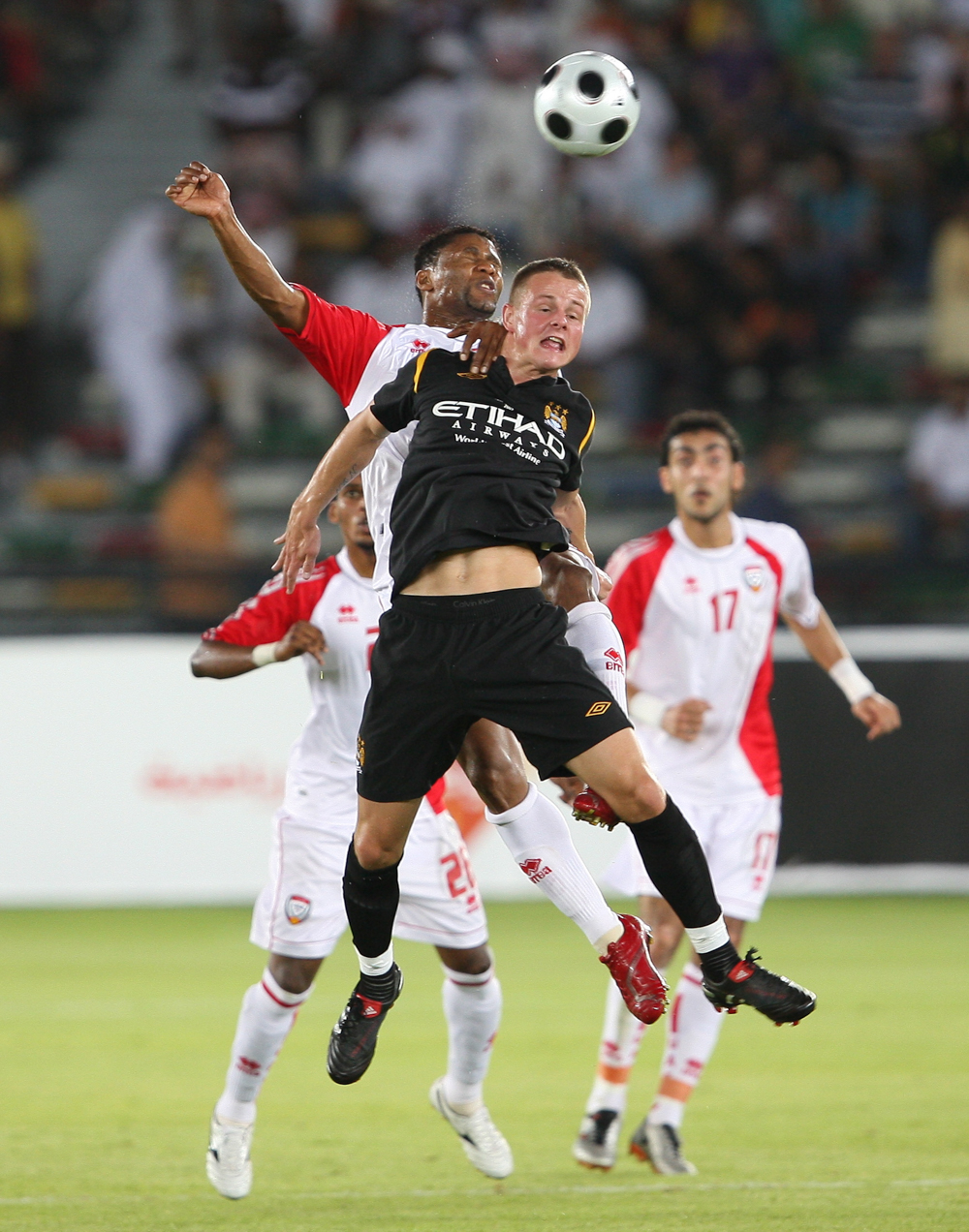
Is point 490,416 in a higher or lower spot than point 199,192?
lower

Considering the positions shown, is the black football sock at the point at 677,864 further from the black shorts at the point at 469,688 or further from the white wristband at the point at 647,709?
the white wristband at the point at 647,709

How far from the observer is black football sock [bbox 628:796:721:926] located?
182 inches

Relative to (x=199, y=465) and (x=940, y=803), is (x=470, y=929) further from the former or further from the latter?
(x=199, y=465)

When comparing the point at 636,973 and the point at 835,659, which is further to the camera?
the point at 835,659

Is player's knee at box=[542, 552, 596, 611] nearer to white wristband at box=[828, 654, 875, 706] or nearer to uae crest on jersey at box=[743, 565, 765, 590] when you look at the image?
uae crest on jersey at box=[743, 565, 765, 590]

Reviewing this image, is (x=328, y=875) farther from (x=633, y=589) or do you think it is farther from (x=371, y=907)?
(x=633, y=589)

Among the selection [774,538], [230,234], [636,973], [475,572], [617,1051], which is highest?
[230,234]

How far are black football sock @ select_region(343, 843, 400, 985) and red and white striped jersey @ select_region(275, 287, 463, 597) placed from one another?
2.51 feet

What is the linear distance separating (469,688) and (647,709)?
1818mm

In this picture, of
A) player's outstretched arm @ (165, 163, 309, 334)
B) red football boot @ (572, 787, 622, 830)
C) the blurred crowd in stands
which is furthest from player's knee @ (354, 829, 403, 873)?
the blurred crowd in stands

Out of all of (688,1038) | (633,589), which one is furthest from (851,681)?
(688,1038)

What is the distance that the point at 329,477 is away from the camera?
15.6 feet

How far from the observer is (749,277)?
14.1 m

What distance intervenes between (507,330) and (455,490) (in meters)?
0.49
